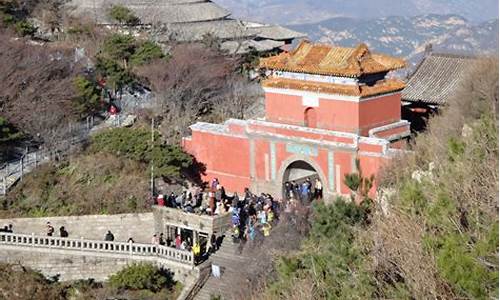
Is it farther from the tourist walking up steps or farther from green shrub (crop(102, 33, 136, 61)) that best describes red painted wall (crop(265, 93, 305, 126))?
green shrub (crop(102, 33, 136, 61))

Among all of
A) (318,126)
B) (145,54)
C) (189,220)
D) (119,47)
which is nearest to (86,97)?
(145,54)

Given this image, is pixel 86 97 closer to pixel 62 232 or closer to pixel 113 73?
pixel 113 73

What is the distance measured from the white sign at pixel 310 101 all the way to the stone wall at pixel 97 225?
5.49 m

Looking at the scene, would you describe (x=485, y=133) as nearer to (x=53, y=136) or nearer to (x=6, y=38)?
(x=53, y=136)

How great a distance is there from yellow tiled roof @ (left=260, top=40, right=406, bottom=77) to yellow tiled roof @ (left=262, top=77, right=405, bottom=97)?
356mm

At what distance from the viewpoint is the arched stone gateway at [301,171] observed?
28.6 metres

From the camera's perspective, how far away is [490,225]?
1267 centimetres

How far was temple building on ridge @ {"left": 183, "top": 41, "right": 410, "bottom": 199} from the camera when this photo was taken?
28.1m

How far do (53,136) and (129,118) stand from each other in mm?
3862

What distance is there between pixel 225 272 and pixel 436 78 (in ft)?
37.0

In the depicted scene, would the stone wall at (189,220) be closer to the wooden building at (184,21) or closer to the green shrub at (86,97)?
the green shrub at (86,97)

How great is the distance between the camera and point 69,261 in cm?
2603

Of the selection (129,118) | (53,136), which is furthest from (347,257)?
(129,118)

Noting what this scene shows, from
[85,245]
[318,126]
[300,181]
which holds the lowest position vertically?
[85,245]
